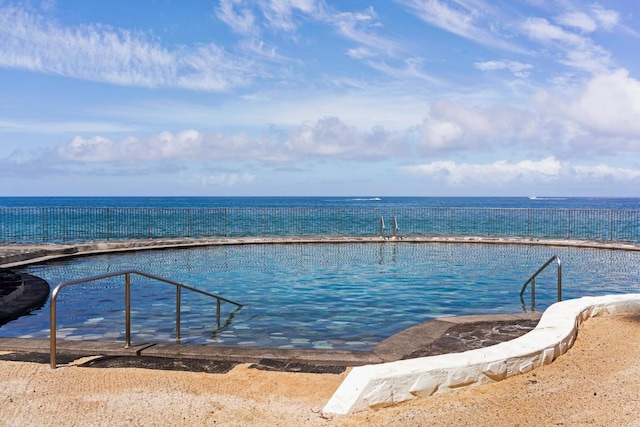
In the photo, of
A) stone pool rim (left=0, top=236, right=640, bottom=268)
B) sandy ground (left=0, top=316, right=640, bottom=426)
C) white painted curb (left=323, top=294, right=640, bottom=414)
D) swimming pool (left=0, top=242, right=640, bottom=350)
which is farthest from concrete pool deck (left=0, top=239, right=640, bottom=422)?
stone pool rim (left=0, top=236, right=640, bottom=268)

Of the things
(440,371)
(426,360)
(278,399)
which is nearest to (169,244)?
(278,399)

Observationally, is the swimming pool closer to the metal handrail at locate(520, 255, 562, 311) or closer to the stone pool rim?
the metal handrail at locate(520, 255, 562, 311)

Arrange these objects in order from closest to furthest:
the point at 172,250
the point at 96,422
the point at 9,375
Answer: the point at 96,422 < the point at 9,375 < the point at 172,250

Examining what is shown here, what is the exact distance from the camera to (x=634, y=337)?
709 centimetres

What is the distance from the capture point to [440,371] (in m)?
5.10

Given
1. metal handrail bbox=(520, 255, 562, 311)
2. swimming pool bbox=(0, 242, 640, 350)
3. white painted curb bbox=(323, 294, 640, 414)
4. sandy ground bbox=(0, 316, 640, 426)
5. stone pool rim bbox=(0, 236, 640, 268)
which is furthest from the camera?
stone pool rim bbox=(0, 236, 640, 268)

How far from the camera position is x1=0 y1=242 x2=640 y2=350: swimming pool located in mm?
9148

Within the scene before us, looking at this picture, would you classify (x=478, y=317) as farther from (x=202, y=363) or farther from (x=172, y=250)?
(x=172, y=250)

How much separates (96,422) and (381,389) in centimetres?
233

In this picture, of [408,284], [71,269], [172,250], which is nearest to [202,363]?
[408,284]

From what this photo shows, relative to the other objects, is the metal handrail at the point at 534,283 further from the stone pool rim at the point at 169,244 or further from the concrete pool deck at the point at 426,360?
the stone pool rim at the point at 169,244

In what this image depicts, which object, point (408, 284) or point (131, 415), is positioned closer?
point (131, 415)

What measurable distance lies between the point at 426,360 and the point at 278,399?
4.54 ft

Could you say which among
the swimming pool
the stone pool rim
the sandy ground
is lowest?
the swimming pool
